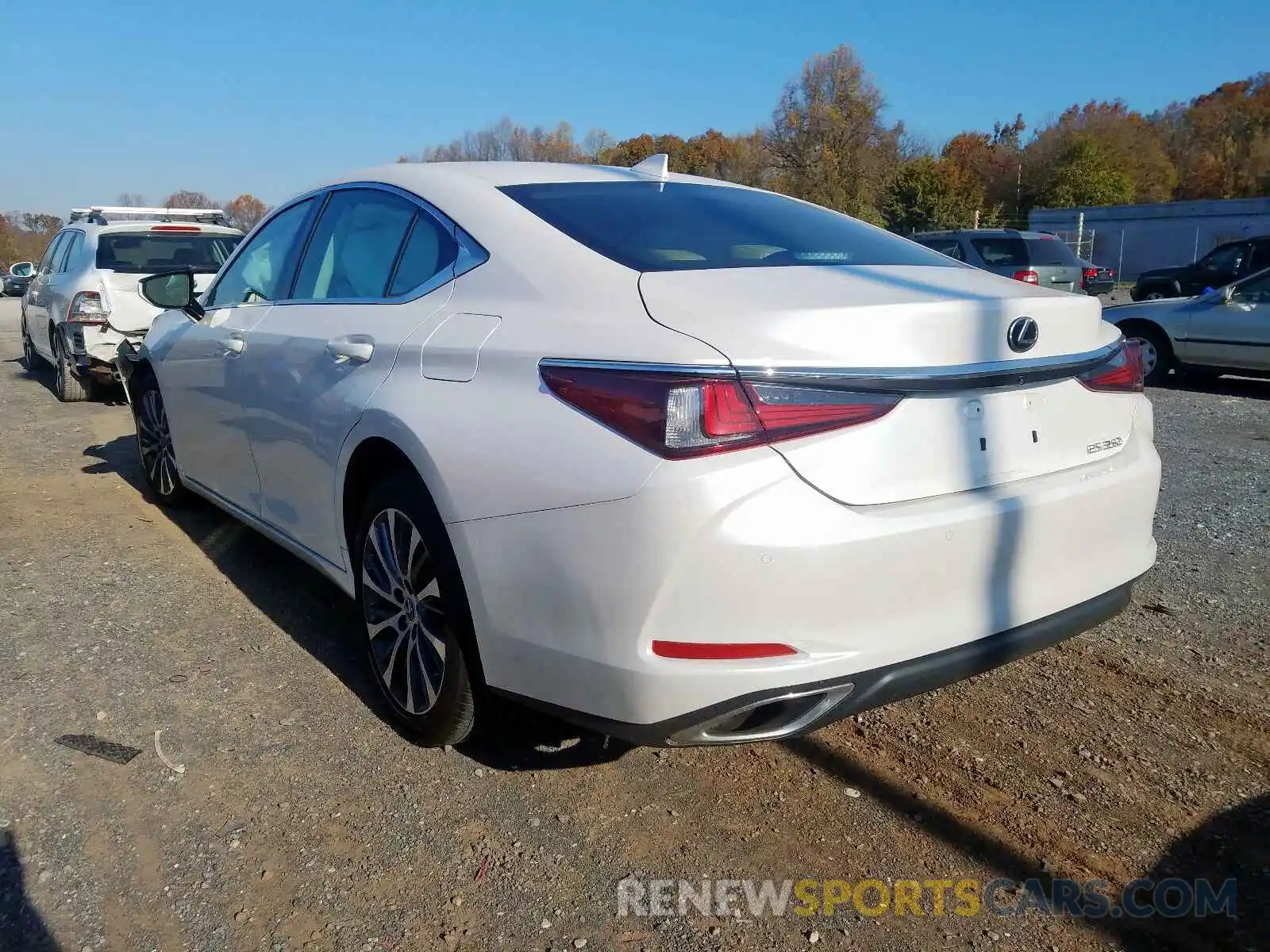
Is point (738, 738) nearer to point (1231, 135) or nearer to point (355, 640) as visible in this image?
point (355, 640)

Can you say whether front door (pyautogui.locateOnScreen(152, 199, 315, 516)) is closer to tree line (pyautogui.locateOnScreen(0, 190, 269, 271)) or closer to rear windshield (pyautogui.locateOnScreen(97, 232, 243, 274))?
rear windshield (pyautogui.locateOnScreen(97, 232, 243, 274))

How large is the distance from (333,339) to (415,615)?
95cm

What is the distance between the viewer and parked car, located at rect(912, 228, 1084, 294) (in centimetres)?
1424

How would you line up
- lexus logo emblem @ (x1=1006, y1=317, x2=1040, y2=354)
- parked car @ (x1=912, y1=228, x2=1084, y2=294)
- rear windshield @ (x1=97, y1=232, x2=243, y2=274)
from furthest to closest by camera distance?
parked car @ (x1=912, y1=228, x2=1084, y2=294) < rear windshield @ (x1=97, y1=232, x2=243, y2=274) < lexus logo emblem @ (x1=1006, y1=317, x2=1040, y2=354)

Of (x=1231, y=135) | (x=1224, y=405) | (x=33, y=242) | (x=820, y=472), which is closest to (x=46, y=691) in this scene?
(x=820, y=472)

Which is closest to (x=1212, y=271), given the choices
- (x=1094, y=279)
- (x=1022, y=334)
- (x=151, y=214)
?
(x=1094, y=279)

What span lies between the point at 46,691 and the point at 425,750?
1418 mm

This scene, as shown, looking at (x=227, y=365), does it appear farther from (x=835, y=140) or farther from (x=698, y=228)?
(x=835, y=140)

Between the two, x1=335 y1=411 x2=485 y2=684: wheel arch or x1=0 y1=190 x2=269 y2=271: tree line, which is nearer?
x1=335 y1=411 x2=485 y2=684: wheel arch

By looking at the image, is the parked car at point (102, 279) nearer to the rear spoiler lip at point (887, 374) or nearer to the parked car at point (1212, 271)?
the rear spoiler lip at point (887, 374)

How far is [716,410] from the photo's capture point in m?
2.07

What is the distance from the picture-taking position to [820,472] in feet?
6.91

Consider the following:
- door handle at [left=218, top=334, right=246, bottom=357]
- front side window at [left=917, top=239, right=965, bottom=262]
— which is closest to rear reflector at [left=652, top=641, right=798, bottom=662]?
door handle at [left=218, top=334, right=246, bottom=357]

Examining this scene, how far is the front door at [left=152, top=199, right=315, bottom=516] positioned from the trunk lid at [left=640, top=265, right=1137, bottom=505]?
2125 millimetres
